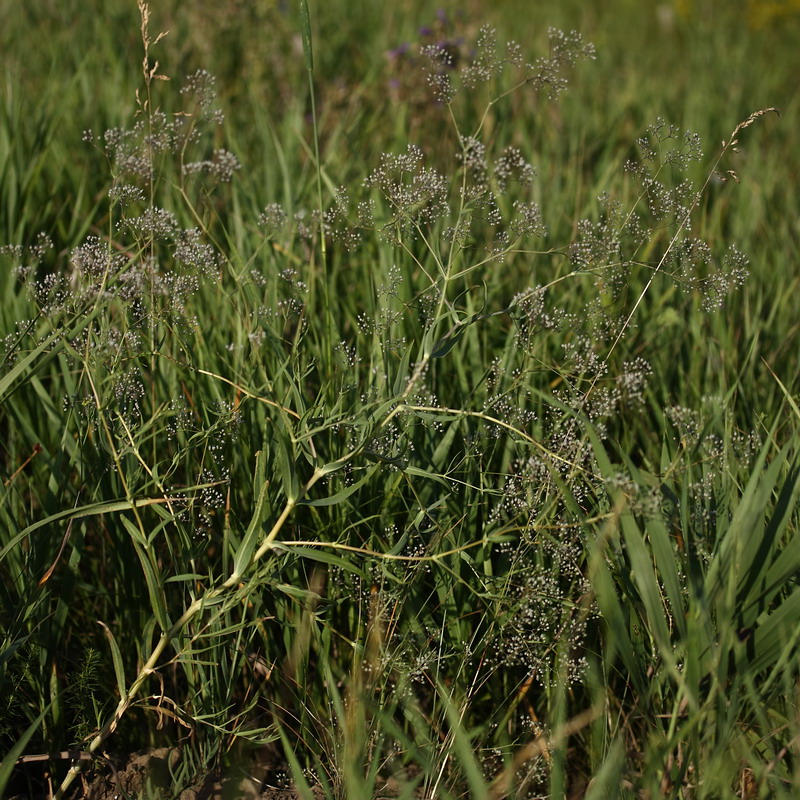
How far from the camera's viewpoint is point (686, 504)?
159 cm

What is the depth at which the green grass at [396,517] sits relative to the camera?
4.84ft

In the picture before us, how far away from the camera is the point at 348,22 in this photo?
4531 mm

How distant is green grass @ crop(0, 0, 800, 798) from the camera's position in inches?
58.1

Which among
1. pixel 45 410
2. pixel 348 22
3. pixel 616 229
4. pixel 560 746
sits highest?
pixel 348 22

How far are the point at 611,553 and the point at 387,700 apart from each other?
519 mm

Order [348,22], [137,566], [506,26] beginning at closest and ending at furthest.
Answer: [137,566], [348,22], [506,26]

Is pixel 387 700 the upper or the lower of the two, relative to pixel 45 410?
lower

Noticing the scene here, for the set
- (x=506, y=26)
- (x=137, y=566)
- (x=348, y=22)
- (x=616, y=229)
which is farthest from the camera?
(x=506, y=26)

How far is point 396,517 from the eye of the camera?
71.6 inches

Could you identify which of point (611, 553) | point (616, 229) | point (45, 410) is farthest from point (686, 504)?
point (45, 410)

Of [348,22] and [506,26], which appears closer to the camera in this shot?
[348,22]

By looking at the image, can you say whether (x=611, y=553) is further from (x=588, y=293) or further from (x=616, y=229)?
(x=588, y=293)

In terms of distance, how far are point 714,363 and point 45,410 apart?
170cm

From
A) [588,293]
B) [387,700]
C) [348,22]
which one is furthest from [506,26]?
[387,700]
